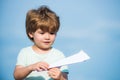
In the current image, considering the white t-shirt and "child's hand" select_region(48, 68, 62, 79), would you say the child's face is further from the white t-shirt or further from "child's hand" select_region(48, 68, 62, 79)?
"child's hand" select_region(48, 68, 62, 79)

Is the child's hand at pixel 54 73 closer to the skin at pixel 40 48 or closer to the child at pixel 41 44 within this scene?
the skin at pixel 40 48

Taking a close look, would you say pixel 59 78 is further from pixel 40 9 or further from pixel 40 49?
pixel 40 9

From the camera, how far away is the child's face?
1.03 m

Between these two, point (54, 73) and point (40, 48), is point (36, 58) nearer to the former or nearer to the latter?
point (40, 48)

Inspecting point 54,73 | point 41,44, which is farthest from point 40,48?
point 54,73

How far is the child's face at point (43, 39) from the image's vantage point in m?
1.03

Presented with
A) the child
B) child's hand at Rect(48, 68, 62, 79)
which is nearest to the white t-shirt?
the child

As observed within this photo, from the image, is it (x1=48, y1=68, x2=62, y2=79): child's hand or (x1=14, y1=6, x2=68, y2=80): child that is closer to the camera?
(x1=48, y1=68, x2=62, y2=79): child's hand

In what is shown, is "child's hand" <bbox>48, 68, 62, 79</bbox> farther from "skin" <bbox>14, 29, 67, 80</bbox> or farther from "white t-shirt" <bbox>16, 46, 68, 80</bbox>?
"white t-shirt" <bbox>16, 46, 68, 80</bbox>

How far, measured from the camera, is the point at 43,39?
104cm

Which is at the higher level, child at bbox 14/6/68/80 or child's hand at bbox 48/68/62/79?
child at bbox 14/6/68/80

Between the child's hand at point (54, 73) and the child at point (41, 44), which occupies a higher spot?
the child at point (41, 44)

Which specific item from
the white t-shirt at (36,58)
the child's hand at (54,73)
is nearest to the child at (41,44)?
the white t-shirt at (36,58)

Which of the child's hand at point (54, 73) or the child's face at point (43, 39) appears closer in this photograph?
the child's hand at point (54, 73)
